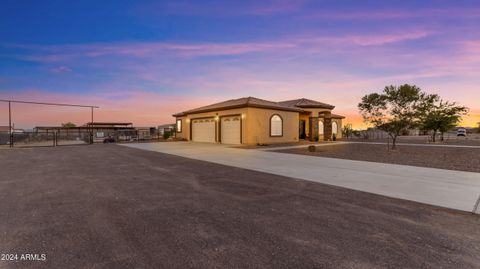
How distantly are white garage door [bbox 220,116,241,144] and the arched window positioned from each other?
3.43 m

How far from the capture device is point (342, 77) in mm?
22562

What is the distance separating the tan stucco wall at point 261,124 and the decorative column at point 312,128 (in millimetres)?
2957

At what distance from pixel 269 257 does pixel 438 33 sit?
1835cm

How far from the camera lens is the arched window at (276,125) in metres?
22.8

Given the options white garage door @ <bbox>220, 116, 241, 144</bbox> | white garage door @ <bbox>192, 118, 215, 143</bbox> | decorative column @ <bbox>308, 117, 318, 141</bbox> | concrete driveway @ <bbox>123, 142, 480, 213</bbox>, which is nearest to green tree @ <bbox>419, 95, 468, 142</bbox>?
decorative column @ <bbox>308, 117, 318, 141</bbox>

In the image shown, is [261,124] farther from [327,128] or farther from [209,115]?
[327,128]

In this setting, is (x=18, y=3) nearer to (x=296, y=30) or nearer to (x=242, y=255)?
(x=296, y=30)

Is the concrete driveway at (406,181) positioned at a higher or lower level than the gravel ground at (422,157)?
lower

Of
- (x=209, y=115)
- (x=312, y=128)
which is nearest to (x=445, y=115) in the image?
(x=312, y=128)

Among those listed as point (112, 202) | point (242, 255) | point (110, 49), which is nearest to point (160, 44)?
point (110, 49)

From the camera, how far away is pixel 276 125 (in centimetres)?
2320

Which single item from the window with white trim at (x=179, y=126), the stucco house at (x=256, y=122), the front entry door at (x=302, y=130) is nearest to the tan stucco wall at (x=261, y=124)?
the stucco house at (x=256, y=122)

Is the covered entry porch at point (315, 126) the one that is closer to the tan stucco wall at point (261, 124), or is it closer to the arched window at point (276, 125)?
the tan stucco wall at point (261, 124)

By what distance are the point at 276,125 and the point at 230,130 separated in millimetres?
4669
